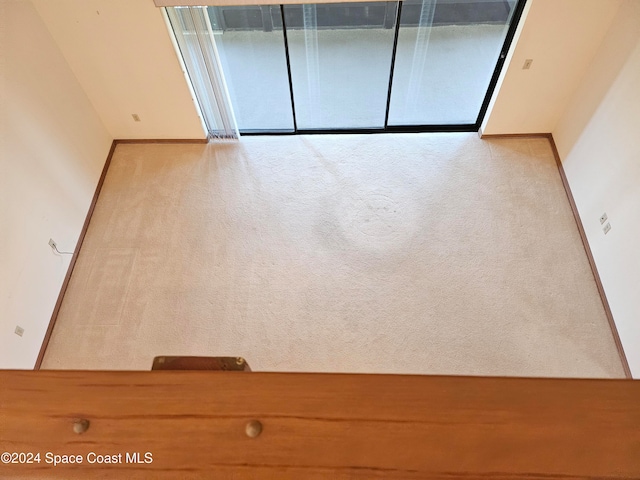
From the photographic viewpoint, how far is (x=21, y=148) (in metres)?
3.39

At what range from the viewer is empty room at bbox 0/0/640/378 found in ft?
11.2

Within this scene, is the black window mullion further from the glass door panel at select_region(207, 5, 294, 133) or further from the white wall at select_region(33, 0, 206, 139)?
the white wall at select_region(33, 0, 206, 139)

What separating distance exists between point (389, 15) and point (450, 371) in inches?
121

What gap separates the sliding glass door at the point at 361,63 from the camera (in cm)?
411

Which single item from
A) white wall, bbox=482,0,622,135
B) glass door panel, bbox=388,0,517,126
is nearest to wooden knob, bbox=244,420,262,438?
white wall, bbox=482,0,622,135

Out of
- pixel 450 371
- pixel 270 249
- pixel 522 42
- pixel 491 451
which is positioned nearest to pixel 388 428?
pixel 491 451

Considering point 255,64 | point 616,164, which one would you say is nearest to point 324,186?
point 255,64

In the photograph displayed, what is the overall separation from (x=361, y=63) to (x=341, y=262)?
2096mm

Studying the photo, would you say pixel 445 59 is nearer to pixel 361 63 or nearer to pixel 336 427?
pixel 361 63

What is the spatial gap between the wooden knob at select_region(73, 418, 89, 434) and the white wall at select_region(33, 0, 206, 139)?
3.70m

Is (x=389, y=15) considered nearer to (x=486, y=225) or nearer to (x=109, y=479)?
(x=486, y=225)

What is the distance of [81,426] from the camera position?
58 cm

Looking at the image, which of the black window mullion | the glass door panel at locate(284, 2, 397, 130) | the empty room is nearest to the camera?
the empty room

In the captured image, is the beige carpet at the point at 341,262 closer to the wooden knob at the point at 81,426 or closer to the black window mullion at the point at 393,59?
the black window mullion at the point at 393,59
